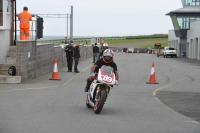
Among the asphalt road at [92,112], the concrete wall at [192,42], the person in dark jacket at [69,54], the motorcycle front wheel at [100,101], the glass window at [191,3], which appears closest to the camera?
→ the asphalt road at [92,112]

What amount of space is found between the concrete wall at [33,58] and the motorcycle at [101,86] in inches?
346

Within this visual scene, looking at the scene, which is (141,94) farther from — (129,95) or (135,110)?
(135,110)

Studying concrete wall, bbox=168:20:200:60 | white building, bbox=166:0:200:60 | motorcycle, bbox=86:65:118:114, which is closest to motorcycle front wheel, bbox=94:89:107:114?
motorcycle, bbox=86:65:118:114

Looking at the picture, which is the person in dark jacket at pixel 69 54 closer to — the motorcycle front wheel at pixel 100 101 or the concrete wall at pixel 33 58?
the concrete wall at pixel 33 58

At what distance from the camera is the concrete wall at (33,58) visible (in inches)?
834

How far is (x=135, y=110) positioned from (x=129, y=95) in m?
4.19

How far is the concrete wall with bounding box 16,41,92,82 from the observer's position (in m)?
21.2

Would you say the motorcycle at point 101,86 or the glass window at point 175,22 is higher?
the glass window at point 175,22

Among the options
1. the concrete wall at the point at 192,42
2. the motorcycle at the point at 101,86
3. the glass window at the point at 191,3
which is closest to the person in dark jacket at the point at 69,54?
the motorcycle at the point at 101,86

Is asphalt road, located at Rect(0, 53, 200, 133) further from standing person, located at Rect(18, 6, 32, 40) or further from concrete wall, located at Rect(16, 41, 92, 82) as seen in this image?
standing person, located at Rect(18, 6, 32, 40)

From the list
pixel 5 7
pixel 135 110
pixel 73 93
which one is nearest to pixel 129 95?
pixel 73 93

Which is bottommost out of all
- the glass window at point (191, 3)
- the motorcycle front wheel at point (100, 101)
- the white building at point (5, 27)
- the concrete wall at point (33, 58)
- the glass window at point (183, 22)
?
the motorcycle front wheel at point (100, 101)

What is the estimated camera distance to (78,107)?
13703 mm

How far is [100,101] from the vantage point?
1221 cm
